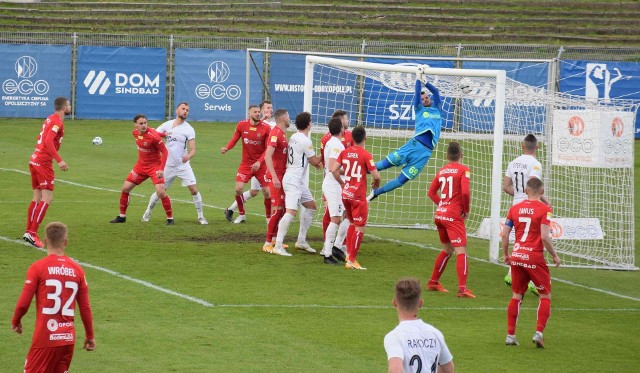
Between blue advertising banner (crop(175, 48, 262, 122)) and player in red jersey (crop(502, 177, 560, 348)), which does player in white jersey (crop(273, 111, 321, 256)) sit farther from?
blue advertising banner (crop(175, 48, 262, 122))

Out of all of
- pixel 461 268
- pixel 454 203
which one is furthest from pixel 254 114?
pixel 461 268

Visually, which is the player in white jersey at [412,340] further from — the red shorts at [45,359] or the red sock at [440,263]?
the red sock at [440,263]

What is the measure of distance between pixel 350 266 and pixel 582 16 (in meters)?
32.6

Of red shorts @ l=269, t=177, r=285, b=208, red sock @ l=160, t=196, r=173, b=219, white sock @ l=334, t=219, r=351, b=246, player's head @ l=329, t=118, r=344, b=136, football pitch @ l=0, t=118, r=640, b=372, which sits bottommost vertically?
football pitch @ l=0, t=118, r=640, b=372

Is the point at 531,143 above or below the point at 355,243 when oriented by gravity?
above

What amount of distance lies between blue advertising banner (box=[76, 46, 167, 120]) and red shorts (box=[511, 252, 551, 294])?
2705 centimetres

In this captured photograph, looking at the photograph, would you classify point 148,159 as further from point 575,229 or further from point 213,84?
point 213,84

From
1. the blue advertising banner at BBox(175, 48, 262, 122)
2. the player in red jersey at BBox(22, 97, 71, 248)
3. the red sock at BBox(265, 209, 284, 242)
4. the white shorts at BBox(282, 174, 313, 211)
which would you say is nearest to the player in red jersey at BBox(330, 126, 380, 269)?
the white shorts at BBox(282, 174, 313, 211)

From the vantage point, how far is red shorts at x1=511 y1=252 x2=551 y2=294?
11273mm

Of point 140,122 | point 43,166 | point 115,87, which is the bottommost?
point 43,166

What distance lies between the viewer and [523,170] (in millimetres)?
14539

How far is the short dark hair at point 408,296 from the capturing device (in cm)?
645

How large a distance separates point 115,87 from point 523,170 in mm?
24859

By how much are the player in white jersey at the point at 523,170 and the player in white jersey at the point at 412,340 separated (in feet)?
26.9
